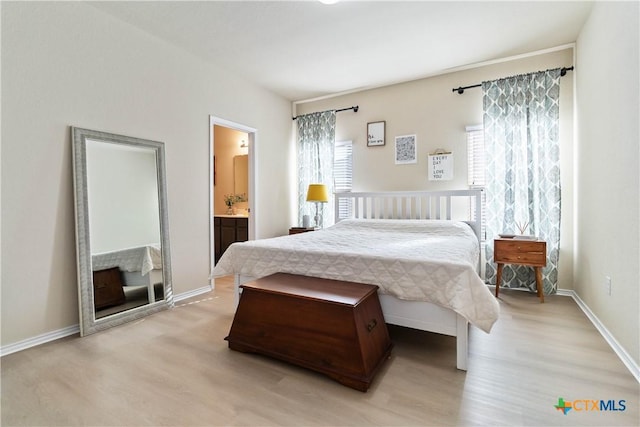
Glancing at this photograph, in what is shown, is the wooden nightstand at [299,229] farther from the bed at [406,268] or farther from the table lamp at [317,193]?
the bed at [406,268]

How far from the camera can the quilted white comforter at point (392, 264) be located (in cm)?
169

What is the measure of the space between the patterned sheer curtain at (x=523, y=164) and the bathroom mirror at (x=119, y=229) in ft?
11.4

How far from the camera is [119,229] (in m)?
2.68

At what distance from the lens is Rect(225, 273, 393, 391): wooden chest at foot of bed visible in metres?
1.63

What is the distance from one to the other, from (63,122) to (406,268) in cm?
269

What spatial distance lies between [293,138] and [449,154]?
234 centimetres

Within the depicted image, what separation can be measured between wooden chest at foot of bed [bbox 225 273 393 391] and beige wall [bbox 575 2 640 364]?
145 centimetres

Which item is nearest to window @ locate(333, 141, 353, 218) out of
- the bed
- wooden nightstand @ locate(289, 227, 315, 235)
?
wooden nightstand @ locate(289, 227, 315, 235)

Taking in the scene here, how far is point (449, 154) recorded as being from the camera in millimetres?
3750

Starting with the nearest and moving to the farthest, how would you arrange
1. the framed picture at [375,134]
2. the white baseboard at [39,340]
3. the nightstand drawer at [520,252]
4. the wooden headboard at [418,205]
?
the white baseboard at [39,340], the nightstand drawer at [520,252], the wooden headboard at [418,205], the framed picture at [375,134]

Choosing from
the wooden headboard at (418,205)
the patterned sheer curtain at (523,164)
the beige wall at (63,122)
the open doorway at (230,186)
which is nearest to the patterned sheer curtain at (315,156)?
the wooden headboard at (418,205)

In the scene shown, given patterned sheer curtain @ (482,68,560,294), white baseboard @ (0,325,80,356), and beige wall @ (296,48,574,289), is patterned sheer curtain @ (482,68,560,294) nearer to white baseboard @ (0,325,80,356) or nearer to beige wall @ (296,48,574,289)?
beige wall @ (296,48,574,289)

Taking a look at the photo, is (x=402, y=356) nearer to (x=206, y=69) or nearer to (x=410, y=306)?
(x=410, y=306)

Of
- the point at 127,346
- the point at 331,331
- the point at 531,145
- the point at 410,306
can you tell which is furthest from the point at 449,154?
the point at 127,346
